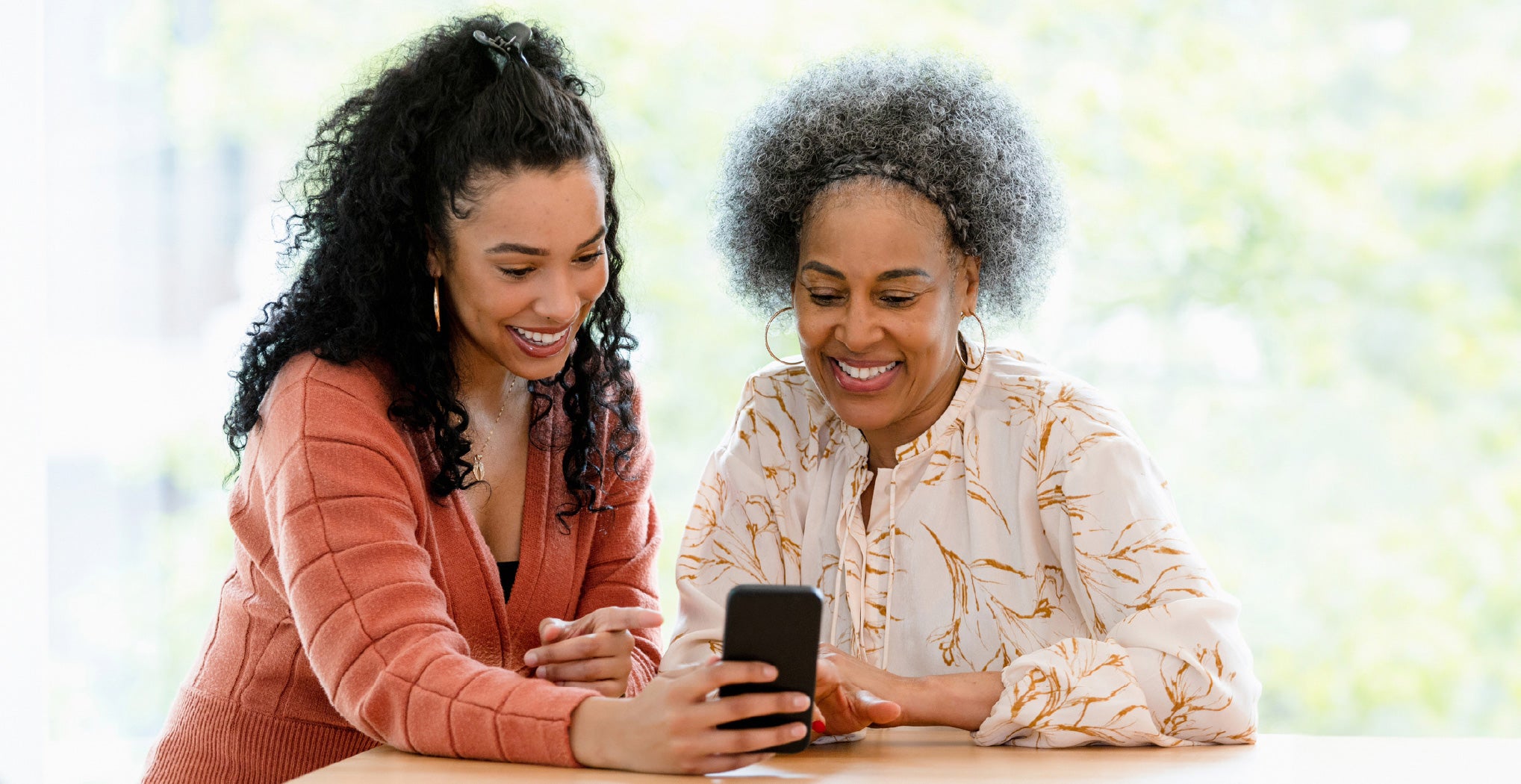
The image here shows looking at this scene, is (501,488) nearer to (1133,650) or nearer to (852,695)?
(852,695)

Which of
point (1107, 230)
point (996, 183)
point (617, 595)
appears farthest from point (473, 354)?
point (1107, 230)

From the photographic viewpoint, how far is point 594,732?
4.49ft

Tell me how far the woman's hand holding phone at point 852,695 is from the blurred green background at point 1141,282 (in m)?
2.15

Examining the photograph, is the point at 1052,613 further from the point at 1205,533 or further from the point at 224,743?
the point at 1205,533

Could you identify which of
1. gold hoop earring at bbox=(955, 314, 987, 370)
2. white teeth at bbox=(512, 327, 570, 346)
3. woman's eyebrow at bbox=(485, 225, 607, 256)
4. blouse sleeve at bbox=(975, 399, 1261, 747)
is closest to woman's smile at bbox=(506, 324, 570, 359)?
white teeth at bbox=(512, 327, 570, 346)

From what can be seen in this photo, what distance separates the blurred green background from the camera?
146 inches

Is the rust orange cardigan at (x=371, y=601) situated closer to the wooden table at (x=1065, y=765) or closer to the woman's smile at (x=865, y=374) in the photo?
the wooden table at (x=1065, y=765)

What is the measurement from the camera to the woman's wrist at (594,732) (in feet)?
4.47

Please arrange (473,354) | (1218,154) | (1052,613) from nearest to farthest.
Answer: (1052,613) → (473,354) → (1218,154)

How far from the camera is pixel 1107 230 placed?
3.74m

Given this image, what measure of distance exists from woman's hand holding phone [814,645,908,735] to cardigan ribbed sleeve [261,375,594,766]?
284 mm

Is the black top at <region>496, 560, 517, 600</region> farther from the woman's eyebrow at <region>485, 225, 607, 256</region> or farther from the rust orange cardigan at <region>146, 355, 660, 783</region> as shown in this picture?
the woman's eyebrow at <region>485, 225, 607, 256</region>

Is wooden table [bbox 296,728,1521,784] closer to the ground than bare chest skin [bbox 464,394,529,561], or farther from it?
closer to the ground

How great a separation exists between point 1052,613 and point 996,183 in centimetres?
55
